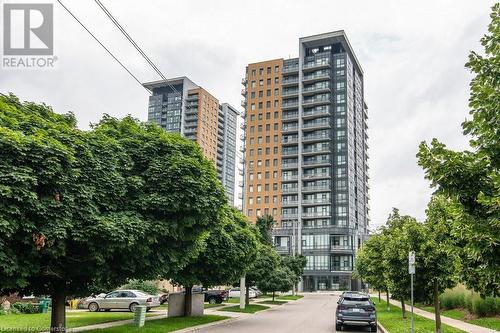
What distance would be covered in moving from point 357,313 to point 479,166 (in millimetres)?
13496

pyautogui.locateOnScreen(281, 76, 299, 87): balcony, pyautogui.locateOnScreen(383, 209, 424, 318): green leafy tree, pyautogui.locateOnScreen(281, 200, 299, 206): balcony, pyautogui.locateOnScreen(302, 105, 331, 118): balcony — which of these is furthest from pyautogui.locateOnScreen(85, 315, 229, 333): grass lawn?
pyautogui.locateOnScreen(281, 76, 299, 87): balcony

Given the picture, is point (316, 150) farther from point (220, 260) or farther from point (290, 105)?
point (220, 260)

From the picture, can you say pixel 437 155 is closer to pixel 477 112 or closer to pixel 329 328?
pixel 477 112

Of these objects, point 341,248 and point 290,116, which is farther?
point 290,116

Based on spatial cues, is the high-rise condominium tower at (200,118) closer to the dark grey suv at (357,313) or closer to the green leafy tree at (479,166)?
the dark grey suv at (357,313)

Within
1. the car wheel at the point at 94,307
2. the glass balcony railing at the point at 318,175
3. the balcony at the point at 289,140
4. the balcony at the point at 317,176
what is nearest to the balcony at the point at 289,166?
the balcony at the point at 317,176

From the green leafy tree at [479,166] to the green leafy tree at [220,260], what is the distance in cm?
1450

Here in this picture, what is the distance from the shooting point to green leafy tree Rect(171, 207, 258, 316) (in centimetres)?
2269

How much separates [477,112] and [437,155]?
2.96 ft

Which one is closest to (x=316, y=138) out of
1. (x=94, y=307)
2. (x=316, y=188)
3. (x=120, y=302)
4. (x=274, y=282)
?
(x=316, y=188)

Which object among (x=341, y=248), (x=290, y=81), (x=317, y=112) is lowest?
(x=341, y=248)

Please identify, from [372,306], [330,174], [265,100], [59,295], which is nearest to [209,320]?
[372,306]

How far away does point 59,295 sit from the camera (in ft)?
48.5

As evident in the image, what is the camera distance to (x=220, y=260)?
75.2 ft
